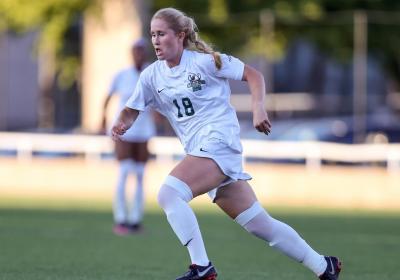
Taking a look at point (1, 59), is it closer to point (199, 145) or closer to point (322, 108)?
point (322, 108)

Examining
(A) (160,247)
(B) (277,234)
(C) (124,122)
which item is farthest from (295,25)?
Result: (B) (277,234)

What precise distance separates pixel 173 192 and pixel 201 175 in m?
0.20

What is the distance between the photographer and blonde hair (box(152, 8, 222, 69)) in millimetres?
7371

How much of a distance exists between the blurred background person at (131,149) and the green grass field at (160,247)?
27 cm

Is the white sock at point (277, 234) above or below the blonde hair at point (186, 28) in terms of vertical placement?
below

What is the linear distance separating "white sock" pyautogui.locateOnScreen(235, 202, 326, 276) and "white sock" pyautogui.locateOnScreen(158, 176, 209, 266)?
1.19ft

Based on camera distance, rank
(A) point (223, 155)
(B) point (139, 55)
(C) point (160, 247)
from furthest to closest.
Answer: (B) point (139, 55) < (C) point (160, 247) < (A) point (223, 155)

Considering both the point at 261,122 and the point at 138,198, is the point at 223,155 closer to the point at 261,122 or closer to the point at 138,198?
the point at 261,122

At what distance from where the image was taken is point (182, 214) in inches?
283

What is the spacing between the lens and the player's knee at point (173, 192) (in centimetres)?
718

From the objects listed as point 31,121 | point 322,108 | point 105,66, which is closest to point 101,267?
point 105,66

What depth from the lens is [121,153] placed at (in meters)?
13.4

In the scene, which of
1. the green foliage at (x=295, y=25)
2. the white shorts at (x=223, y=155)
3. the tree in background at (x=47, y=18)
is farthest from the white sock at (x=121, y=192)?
the tree in background at (x=47, y=18)

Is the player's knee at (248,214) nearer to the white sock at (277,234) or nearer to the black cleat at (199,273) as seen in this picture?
the white sock at (277,234)
